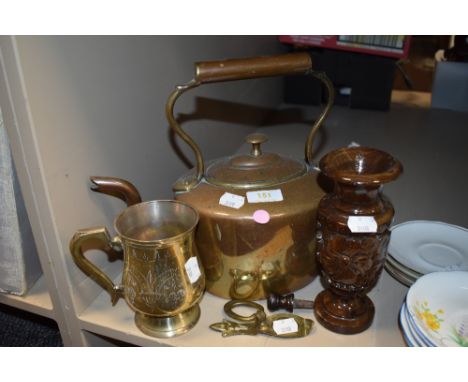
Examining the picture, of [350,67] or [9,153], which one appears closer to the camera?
[9,153]

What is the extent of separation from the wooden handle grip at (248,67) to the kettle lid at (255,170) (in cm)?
9

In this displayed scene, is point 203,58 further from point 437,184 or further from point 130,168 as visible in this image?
point 437,184

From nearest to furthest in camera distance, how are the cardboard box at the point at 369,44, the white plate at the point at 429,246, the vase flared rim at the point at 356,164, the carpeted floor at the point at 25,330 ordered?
the vase flared rim at the point at 356,164, the white plate at the point at 429,246, the carpeted floor at the point at 25,330, the cardboard box at the point at 369,44

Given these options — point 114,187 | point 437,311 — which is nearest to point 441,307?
point 437,311

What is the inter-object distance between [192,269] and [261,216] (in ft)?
0.37

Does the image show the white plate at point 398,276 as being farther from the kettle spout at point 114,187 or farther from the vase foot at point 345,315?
the kettle spout at point 114,187

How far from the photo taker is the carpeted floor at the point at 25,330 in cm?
104

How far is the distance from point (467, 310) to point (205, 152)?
623 millimetres

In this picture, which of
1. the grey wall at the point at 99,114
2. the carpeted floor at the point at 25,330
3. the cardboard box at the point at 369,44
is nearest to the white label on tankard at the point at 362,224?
the grey wall at the point at 99,114

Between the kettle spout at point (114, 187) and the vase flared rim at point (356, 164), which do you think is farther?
the kettle spout at point (114, 187)

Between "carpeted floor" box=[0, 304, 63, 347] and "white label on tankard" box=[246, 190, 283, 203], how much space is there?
709 millimetres

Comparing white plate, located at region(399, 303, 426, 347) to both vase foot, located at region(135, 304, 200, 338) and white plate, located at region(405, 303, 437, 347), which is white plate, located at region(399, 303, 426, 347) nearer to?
white plate, located at region(405, 303, 437, 347)

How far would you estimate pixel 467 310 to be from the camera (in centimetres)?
59

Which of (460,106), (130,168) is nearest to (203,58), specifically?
(130,168)
